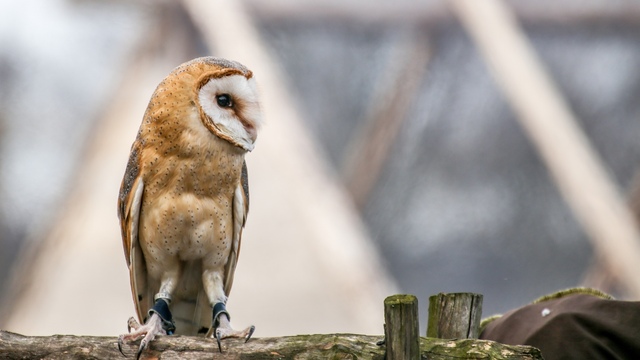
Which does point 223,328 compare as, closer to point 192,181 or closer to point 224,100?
point 192,181

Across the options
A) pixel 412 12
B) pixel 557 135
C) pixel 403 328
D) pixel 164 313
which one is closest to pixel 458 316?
pixel 403 328

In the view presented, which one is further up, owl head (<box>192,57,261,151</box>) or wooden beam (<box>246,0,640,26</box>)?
wooden beam (<box>246,0,640,26</box>)

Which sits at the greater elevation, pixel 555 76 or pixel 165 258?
pixel 555 76

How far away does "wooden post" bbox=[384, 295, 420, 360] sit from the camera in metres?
1.08

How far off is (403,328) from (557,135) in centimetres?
187

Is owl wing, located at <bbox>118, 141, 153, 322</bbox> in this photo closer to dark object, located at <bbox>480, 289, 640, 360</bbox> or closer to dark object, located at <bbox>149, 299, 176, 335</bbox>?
dark object, located at <bbox>149, 299, 176, 335</bbox>

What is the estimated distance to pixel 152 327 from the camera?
1.28 metres

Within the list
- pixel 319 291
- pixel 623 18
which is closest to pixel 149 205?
pixel 319 291

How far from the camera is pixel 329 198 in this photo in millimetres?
2738

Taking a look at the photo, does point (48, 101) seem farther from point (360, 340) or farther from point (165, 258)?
point (360, 340)

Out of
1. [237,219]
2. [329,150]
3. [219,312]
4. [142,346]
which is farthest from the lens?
[329,150]

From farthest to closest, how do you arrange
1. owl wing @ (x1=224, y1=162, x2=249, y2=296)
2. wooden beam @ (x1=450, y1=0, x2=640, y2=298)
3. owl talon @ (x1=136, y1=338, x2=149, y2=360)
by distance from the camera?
1. wooden beam @ (x1=450, y1=0, x2=640, y2=298)
2. owl wing @ (x1=224, y1=162, x2=249, y2=296)
3. owl talon @ (x1=136, y1=338, x2=149, y2=360)

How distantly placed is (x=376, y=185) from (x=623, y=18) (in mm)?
1023

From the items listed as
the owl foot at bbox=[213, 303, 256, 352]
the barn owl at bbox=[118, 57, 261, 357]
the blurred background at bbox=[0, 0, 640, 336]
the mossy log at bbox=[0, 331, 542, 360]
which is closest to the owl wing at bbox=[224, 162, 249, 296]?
the barn owl at bbox=[118, 57, 261, 357]
